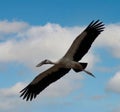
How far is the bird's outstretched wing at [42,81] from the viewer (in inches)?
1110

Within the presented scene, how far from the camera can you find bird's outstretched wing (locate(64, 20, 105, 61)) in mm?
26906

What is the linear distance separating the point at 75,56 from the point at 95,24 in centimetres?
180

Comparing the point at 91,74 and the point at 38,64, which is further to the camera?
the point at 38,64

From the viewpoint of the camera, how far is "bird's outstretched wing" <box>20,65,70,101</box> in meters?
28.2

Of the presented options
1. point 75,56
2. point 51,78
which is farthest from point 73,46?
point 51,78

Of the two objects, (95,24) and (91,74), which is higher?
(95,24)

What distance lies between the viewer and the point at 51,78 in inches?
1119

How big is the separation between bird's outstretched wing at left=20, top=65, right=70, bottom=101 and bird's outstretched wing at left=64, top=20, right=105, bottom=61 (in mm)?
1085

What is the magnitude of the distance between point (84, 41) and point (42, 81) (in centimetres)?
328

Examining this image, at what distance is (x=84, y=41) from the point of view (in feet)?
88.2

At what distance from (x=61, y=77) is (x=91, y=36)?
2739 millimetres

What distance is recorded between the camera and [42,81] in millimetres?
28562

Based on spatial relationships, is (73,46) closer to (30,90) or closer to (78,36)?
(78,36)

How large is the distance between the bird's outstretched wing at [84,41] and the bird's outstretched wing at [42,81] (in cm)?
109
